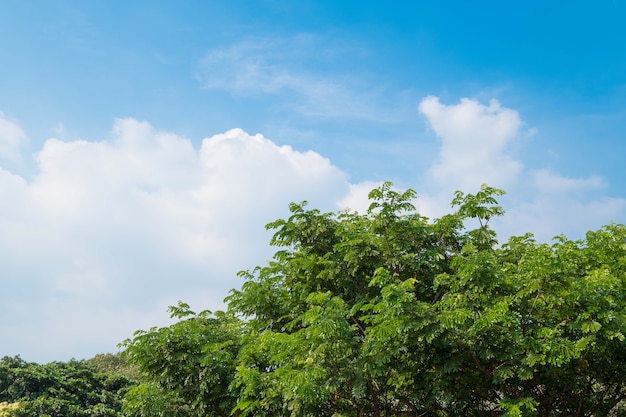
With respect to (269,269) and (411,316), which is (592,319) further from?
(269,269)

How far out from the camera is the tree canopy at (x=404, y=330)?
9266 mm

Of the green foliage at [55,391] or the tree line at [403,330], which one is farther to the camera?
the green foliage at [55,391]

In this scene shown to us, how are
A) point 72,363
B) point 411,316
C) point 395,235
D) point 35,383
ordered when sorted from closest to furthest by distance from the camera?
point 411,316 → point 395,235 → point 35,383 → point 72,363

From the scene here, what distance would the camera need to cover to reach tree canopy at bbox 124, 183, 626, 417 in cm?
927

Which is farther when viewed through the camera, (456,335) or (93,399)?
(93,399)

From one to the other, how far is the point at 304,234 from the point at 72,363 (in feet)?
115

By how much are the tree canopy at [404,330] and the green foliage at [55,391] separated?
23.8 meters

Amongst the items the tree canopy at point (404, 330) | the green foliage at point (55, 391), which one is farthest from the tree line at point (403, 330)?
the green foliage at point (55, 391)

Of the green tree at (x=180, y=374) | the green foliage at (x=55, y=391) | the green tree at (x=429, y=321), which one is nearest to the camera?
the green tree at (x=429, y=321)

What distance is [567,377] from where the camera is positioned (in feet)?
36.4

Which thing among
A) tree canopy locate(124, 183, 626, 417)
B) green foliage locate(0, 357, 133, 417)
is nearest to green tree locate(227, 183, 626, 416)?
tree canopy locate(124, 183, 626, 417)

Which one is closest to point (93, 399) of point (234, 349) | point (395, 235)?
point (234, 349)

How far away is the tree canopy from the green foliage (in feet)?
78.1

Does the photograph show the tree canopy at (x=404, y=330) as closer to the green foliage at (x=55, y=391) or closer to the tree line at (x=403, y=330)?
the tree line at (x=403, y=330)
